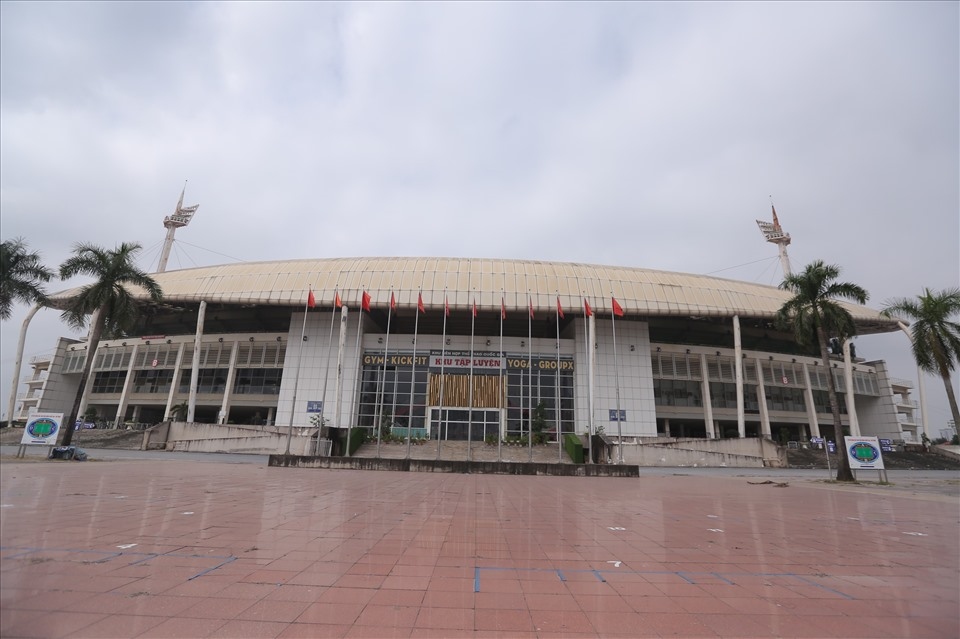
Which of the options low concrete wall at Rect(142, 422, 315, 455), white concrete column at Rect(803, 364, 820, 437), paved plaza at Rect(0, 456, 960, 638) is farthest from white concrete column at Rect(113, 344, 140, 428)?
white concrete column at Rect(803, 364, 820, 437)

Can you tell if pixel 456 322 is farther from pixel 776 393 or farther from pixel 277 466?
pixel 776 393

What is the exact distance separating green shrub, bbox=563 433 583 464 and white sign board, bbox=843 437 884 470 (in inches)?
571

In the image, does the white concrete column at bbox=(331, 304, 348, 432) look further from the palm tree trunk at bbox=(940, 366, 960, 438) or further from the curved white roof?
the palm tree trunk at bbox=(940, 366, 960, 438)

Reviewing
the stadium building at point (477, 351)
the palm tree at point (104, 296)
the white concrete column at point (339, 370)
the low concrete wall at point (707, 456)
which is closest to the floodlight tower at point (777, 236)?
the stadium building at point (477, 351)

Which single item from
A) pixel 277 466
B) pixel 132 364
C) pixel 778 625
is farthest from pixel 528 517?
pixel 132 364

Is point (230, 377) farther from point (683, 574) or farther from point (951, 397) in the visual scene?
point (951, 397)

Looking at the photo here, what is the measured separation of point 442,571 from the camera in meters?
4.88

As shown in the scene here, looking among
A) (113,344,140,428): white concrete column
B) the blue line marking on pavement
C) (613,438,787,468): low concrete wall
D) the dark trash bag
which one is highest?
(113,344,140,428): white concrete column

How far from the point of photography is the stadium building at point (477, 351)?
36656 millimetres

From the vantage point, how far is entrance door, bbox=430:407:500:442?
36344 mm

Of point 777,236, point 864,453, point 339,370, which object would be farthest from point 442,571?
point 777,236

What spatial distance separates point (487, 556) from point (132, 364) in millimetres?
50534

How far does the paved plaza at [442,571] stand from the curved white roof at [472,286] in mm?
28029

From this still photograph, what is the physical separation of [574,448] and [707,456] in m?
9.07
